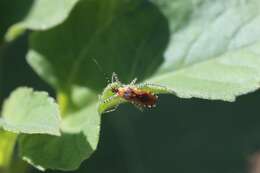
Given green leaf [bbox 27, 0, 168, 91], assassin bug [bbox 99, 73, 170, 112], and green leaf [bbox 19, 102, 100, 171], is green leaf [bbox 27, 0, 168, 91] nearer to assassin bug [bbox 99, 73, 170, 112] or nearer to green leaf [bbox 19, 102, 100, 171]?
assassin bug [bbox 99, 73, 170, 112]

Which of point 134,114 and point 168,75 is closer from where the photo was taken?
point 168,75

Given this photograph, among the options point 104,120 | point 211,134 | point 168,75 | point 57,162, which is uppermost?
point 104,120

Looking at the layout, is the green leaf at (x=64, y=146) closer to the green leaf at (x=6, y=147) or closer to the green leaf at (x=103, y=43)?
the green leaf at (x=6, y=147)

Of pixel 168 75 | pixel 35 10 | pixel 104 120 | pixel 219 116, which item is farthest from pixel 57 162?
pixel 219 116

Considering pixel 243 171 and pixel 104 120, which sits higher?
pixel 104 120

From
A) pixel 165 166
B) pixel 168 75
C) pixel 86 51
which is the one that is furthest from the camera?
pixel 165 166

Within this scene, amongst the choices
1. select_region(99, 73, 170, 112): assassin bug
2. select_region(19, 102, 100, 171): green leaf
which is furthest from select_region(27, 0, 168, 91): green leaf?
select_region(19, 102, 100, 171): green leaf

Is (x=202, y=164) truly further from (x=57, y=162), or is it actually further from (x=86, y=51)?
(x=57, y=162)
